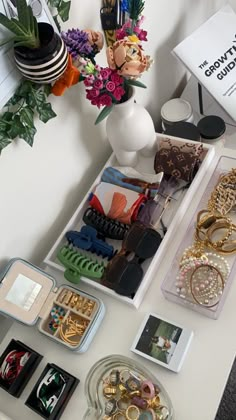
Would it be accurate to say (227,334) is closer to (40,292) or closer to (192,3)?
(40,292)

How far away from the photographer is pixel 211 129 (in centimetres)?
93

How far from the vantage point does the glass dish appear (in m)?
0.61

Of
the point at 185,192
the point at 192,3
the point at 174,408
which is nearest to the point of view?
the point at 174,408

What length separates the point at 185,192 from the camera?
0.84 metres

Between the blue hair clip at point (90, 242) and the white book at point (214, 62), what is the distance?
1.54 feet

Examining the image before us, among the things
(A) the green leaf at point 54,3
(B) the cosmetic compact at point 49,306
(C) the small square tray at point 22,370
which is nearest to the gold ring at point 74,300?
(B) the cosmetic compact at point 49,306

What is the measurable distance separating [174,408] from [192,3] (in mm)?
1052

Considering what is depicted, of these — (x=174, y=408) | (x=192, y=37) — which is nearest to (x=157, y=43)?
(x=192, y=37)

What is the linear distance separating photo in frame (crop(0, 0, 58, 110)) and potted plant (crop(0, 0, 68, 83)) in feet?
0.05

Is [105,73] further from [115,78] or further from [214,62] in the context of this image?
[214,62]

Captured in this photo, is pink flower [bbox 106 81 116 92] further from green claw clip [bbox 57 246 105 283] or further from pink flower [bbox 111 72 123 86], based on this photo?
green claw clip [bbox 57 246 105 283]

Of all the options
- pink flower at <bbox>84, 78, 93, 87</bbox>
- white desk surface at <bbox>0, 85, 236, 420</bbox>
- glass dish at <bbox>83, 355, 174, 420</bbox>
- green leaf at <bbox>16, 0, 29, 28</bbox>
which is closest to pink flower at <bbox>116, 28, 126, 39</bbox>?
pink flower at <bbox>84, 78, 93, 87</bbox>

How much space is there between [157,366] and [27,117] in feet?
1.52

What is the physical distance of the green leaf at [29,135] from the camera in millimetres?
651
